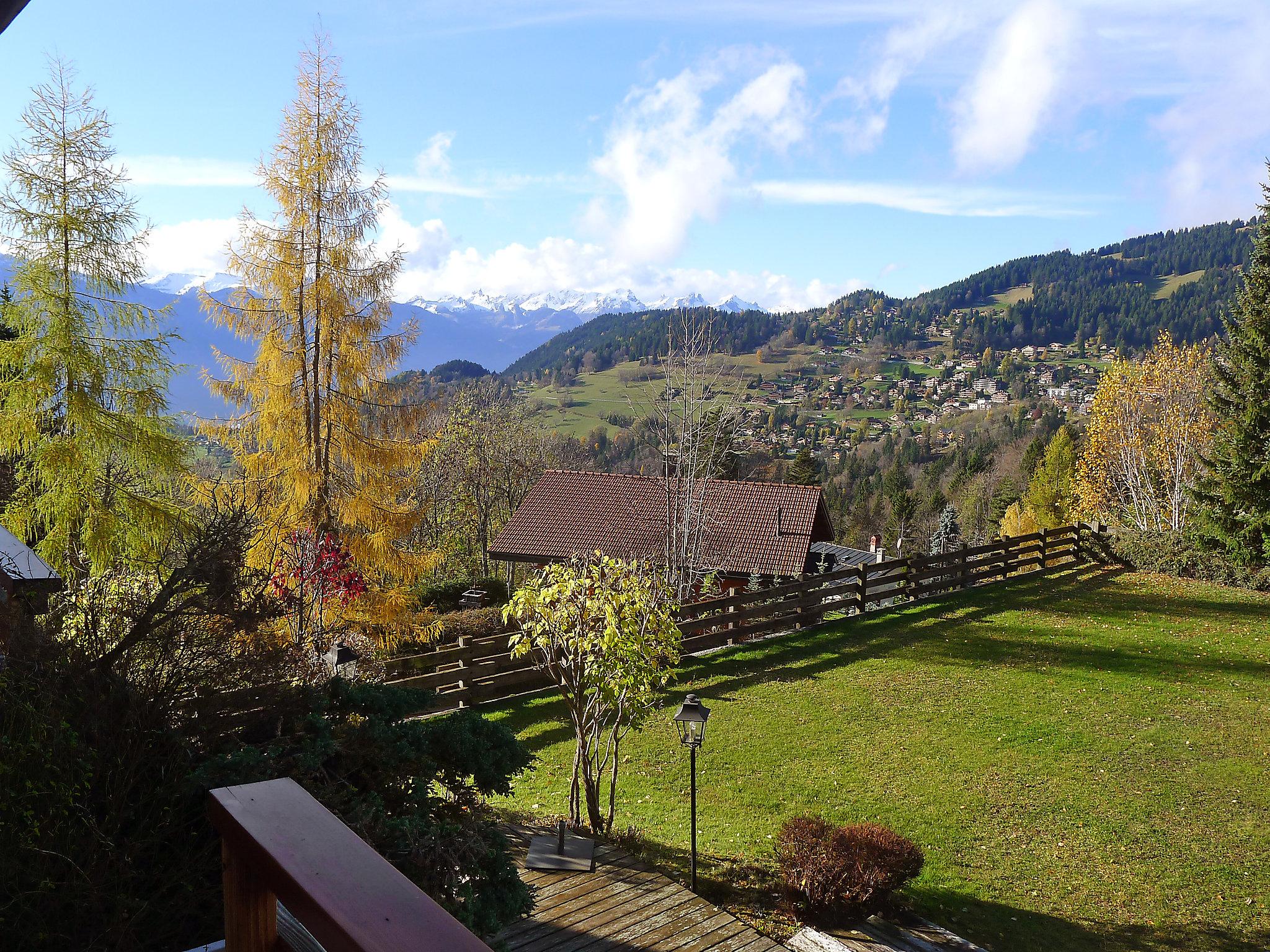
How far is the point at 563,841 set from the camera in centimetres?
660

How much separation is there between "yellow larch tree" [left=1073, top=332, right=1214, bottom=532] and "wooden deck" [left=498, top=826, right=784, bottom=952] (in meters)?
20.3

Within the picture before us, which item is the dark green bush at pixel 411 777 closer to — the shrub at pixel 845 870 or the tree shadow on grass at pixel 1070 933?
the shrub at pixel 845 870

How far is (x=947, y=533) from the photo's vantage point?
5362 cm

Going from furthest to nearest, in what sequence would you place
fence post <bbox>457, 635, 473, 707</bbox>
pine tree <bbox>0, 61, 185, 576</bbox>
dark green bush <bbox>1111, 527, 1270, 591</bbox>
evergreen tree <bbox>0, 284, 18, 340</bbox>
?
1. dark green bush <bbox>1111, 527, 1270, 591</bbox>
2. fence post <bbox>457, 635, 473, 707</bbox>
3. pine tree <bbox>0, 61, 185, 576</bbox>
4. evergreen tree <bbox>0, 284, 18, 340</bbox>

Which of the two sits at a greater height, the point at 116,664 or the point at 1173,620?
the point at 116,664

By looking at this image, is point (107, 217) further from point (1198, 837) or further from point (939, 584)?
point (939, 584)

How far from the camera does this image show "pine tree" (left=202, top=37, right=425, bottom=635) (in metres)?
11.8

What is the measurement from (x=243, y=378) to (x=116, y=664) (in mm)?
9489

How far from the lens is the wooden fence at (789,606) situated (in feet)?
40.5

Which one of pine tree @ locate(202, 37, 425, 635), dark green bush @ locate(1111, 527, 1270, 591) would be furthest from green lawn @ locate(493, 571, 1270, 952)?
pine tree @ locate(202, 37, 425, 635)

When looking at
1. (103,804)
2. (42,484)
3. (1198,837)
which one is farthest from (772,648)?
(103,804)

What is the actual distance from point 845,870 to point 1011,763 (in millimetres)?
4503

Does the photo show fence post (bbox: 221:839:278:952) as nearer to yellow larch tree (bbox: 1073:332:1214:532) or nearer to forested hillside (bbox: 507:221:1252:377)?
yellow larch tree (bbox: 1073:332:1214:532)

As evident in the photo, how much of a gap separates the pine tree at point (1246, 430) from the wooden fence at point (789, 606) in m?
2.71
